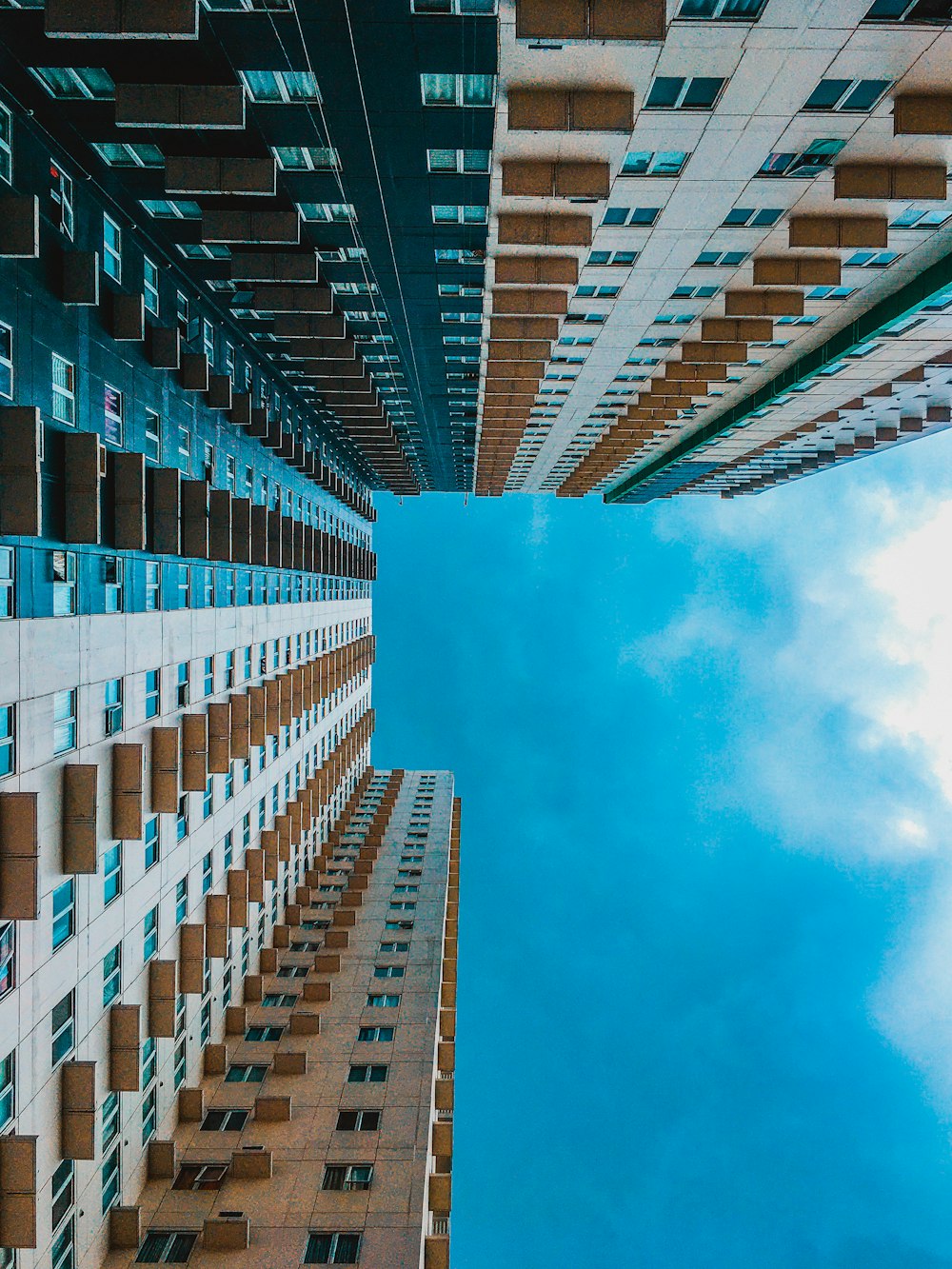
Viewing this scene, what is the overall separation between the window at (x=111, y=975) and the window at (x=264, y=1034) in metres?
13.6

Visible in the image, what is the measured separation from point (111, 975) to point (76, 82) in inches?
1096

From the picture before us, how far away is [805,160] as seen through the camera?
1984cm

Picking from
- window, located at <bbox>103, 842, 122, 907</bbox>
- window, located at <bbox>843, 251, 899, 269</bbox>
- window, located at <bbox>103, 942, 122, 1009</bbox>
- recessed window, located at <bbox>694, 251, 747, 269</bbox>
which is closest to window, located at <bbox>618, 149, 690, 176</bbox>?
recessed window, located at <bbox>694, 251, 747, 269</bbox>

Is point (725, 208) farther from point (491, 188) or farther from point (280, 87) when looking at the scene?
point (280, 87)

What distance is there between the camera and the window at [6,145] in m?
17.2

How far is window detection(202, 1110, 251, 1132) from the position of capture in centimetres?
2995

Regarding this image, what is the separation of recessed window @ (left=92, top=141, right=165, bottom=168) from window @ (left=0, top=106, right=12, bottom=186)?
306 centimetres

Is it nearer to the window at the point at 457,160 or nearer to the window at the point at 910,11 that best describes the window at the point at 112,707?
the window at the point at 457,160

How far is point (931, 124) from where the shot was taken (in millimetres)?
17266

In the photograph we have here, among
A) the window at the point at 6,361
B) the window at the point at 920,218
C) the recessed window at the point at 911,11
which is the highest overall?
the recessed window at the point at 911,11

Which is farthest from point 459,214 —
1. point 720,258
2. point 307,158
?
point 720,258

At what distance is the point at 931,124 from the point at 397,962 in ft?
143

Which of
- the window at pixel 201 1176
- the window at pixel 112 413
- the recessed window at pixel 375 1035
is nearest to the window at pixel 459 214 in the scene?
the window at pixel 112 413

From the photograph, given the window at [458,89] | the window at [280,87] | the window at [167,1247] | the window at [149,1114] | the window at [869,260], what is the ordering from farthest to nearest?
the window at [149,1114] → the window at [869,260] → the window at [167,1247] → the window at [280,87] → the window at [458,89]
